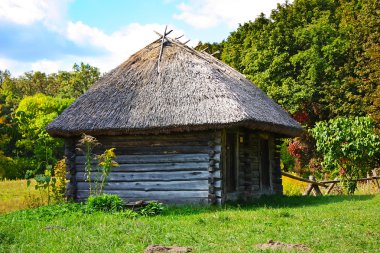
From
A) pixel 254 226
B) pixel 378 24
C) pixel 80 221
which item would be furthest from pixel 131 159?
pixel 378 24

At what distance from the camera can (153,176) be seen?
1541 cm

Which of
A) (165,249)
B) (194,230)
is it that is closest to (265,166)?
(194,230)

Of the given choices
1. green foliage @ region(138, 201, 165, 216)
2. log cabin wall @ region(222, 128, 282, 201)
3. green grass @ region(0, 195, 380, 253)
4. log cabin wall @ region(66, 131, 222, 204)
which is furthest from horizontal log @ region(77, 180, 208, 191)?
green foliage @ region(138, 201, 165, 216)

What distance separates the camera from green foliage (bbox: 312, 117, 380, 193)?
64.8ft

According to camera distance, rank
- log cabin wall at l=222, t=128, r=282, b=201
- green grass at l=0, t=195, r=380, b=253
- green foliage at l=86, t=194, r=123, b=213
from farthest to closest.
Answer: log cabin wall at l=222, t=128, r=282, b=201 < green foliage at l=86, t=194, r=123, b=213 < green grass at l=0, t=195, r=380, b=253

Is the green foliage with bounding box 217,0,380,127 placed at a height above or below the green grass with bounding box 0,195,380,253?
above

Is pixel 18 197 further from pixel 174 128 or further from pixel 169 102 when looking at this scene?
pixel 174 128

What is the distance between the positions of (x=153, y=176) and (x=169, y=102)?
218 cm

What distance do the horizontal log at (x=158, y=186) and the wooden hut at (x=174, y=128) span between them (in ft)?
0.09

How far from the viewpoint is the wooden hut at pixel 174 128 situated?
14.4 meters

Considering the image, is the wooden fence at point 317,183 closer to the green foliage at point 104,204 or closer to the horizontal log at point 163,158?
the horizontal log at point 163,158

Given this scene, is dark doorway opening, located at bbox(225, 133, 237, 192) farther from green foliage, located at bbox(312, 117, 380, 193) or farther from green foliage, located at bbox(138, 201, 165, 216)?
green foliage, located at bbox(312, 117, 380, 193)

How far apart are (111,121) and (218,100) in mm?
3085

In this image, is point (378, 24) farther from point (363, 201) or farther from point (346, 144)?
point (363, 201)
